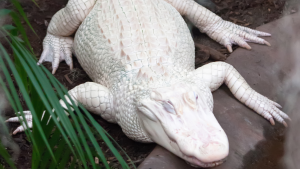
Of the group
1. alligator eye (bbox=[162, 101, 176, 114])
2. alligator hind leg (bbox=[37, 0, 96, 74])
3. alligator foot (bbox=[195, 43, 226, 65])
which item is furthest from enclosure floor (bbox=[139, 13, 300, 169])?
alligator hind leg (bbox=[37, 0, 96, 74])

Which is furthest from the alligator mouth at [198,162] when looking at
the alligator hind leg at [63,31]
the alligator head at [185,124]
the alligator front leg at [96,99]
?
the alligator hind leg at [63,31]

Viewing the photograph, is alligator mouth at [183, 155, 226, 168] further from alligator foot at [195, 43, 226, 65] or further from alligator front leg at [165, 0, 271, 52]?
alligator front leg at [165, 0, 271, 52]

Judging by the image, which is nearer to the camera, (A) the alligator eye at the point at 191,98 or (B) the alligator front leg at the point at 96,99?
(A) the alligator eye at the point at 191,98

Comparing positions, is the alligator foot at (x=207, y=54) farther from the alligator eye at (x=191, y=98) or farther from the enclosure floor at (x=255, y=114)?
the alligator eye at (x=191, y=98)

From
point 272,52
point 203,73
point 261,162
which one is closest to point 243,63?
point 272,52

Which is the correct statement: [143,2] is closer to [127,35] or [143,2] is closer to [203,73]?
[127,35]
